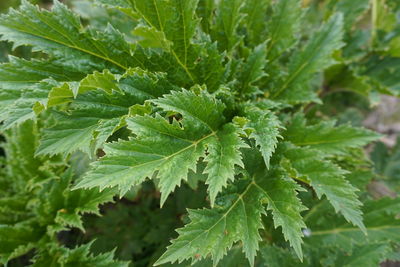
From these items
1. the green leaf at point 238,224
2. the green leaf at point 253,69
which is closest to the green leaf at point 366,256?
the green leaf at point 238,224

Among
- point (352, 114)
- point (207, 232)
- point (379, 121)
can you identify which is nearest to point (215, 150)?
point (207, 232)

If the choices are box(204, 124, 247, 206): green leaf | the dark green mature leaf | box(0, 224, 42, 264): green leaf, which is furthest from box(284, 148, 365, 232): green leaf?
box(0, 224, 42, 264): green leaf

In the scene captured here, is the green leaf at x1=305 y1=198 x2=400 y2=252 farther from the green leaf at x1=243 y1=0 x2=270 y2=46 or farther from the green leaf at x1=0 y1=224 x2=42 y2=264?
the green leaf at x1=0 y1=224 x2=42 y2=264

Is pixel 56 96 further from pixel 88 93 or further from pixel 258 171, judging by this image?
pixel 258 171

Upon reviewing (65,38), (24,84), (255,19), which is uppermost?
(255,19)

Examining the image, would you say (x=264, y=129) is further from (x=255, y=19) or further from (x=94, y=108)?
(x=255, y=19)

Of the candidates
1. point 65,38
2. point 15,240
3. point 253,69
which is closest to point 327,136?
point 253,69

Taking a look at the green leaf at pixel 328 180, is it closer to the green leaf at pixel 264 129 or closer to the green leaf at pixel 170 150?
the green leaf at pixel 264 129
